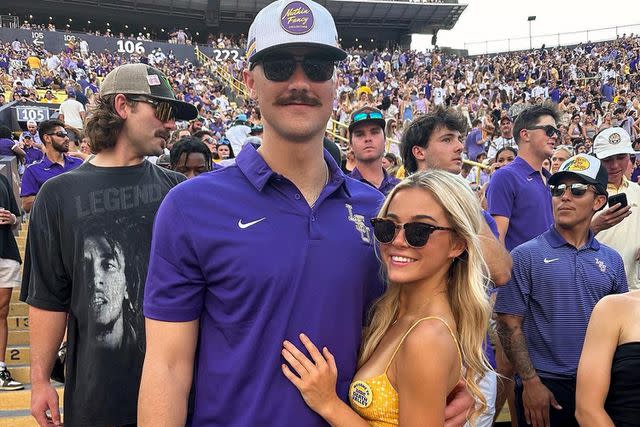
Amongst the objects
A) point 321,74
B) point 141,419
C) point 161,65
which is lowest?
point 141,419

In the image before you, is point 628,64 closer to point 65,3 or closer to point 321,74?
point 321,74

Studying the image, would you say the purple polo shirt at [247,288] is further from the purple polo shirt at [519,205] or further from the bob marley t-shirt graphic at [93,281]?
the purple polo shirt at [519,205]

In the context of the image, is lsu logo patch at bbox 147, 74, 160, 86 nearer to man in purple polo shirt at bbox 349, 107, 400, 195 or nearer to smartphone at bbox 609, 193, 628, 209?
man in purple polo shirt at bbox 349, 107, 400, 195

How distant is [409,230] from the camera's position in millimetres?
1866

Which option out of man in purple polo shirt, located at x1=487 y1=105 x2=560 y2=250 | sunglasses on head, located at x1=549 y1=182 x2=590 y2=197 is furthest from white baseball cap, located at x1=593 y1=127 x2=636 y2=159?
sunglasses on head, located at x1=549 y1=182 x2=590 y2=197

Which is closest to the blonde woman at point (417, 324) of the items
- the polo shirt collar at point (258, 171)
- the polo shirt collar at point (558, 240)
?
the polo shirt collar at point (258, 171)

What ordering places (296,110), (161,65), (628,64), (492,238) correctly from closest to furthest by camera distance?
(296,110) → (492,238) → (628,64) → (161,65)

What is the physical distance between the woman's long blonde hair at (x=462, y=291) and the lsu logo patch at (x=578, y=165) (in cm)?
172

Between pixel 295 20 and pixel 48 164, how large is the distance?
15.9ft

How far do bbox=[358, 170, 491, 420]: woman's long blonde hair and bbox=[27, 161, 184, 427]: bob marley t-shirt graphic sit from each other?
1.08m

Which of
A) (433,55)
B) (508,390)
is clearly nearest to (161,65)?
(433,55)

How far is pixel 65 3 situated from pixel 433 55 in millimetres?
24342

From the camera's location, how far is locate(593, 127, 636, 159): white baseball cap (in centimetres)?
464

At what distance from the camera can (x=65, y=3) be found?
1524 inches
